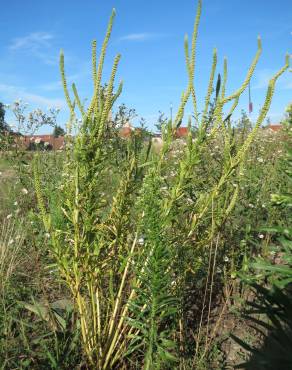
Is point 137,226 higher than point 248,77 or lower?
lower

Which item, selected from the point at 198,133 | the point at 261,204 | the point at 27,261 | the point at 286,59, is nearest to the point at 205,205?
the point at 198,133

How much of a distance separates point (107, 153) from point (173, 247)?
623 millimetres

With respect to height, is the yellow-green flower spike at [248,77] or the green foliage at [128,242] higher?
the yellow-green flower spike at [248,77]

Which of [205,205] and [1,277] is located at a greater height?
[205,205]

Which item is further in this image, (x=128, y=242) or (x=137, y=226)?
(x=128, y=242)

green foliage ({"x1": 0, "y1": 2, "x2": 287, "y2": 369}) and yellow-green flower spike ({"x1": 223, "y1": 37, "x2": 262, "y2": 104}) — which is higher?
yellow-green flower spike ({"x1": 223, "y1": 37, "x2": 262, "y2": 104})

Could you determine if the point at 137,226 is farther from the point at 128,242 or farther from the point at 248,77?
the point at 248,77

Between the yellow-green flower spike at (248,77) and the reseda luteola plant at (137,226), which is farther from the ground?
the yellow-green flower spike at (248,77)

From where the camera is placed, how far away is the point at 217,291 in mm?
3305

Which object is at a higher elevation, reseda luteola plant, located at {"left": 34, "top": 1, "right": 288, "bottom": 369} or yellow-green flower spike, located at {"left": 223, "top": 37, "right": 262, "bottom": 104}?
yellow-green flower spike, located at {"left": 223, "top": 37, "right": 262, "bottom": 104}

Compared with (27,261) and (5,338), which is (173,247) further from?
(27,261)

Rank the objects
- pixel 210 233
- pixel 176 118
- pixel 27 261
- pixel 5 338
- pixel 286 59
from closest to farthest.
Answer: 1. pixel 286 59
2. pixel 176 118
3. pixel 210 233
4. pixel 5 338
5. pixel 27 261

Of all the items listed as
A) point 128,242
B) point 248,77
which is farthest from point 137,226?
point 248,77

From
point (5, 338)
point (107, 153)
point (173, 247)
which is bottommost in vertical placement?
point (5, 338)
